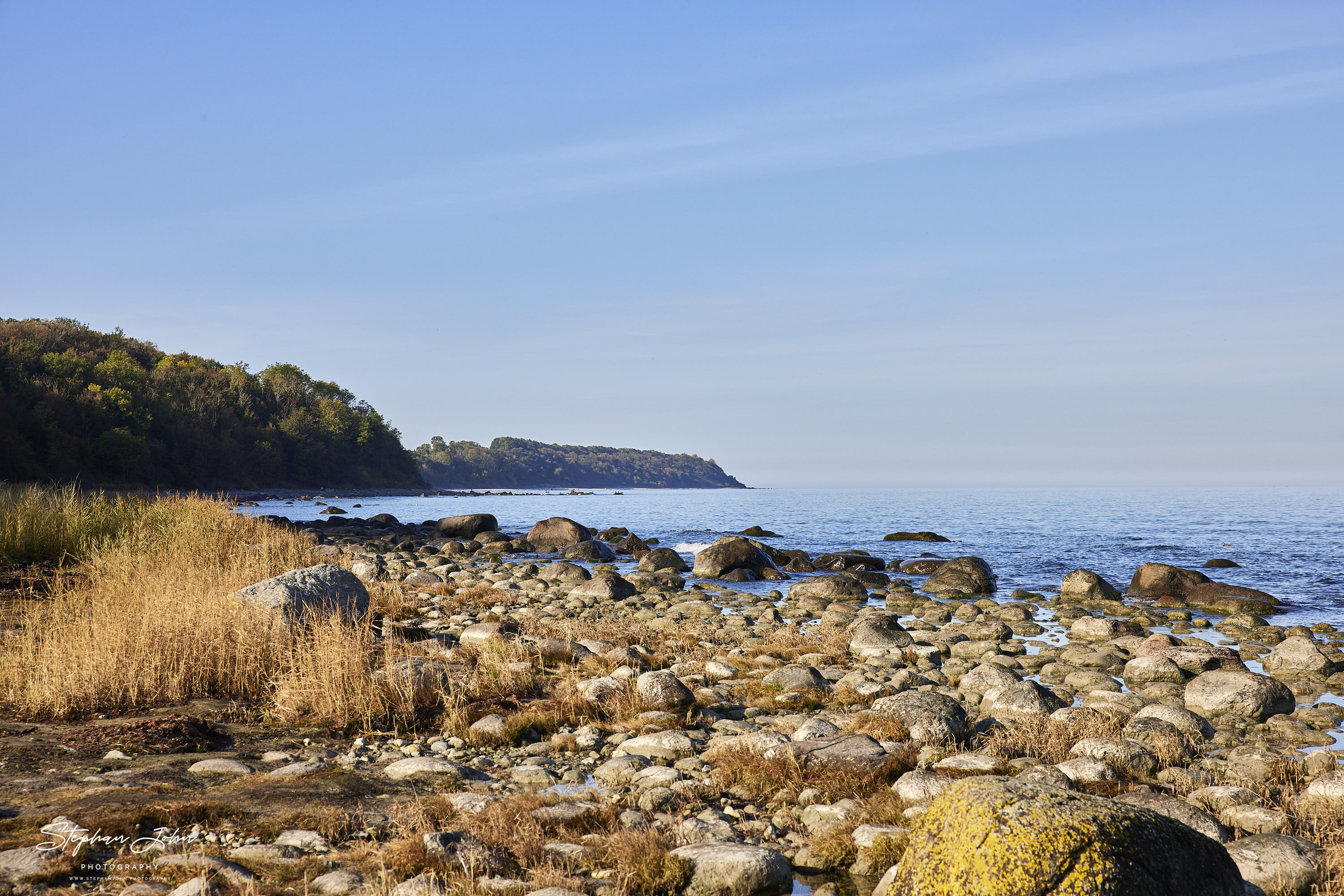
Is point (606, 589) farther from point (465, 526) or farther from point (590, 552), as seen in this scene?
point (465, 526)

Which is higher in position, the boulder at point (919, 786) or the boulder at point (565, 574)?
the boulder at point (919, 786)

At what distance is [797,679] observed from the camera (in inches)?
406

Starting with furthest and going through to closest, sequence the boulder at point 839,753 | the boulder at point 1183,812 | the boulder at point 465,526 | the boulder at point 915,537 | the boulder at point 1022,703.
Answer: the boulder at point 915,537
the boulder at point 465,526
the boulder at point 1022,703
the boulder at point 839,753
the boulder at point 1183,812

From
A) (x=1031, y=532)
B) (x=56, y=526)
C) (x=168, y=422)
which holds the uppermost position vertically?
(x=168, y=422)

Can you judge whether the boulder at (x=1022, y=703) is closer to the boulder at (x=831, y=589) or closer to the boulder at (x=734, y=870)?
the boulder at (x=734, y=870)

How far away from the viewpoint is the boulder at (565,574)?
2214cm

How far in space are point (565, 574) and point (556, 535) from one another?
13.1 metres

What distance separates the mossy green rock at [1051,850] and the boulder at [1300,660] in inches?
424

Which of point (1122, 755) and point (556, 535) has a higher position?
point (1122, 755)

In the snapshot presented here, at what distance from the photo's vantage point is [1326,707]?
10328 mm

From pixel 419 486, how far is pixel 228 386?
36803 mm

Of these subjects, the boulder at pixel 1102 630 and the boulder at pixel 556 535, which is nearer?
the boulder at pixel 1102 630
